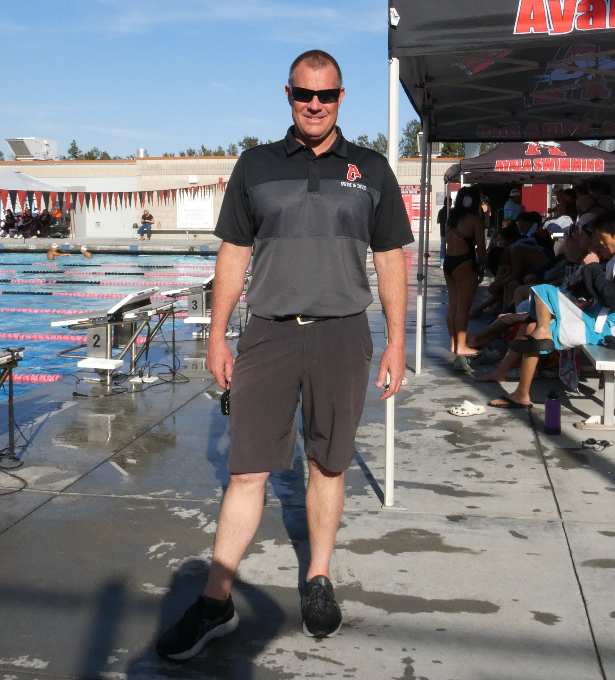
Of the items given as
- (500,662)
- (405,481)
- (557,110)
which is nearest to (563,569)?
(500,662)

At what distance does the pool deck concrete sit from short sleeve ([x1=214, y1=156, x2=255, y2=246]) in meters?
1.42

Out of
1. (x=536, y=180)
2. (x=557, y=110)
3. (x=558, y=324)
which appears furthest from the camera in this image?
(x=536, y=180)

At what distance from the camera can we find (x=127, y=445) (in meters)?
5.40

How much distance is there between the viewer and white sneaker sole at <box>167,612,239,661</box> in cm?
271

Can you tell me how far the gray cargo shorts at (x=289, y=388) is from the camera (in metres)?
2.85

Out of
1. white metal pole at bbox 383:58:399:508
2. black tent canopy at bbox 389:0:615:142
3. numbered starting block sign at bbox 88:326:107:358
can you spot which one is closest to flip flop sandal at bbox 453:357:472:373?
black tent canopy at bbox 389:0:615:142

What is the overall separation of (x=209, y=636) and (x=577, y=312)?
4107mm

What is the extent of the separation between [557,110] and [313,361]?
22.1 feet

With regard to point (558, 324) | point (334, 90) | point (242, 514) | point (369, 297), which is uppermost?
point (334, 90)

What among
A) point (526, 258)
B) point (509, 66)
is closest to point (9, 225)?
point (526, 258)

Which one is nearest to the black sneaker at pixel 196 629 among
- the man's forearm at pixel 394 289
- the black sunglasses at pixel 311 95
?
the man's forearm at pixel 394 289

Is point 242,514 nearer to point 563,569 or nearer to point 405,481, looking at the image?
point 563,569

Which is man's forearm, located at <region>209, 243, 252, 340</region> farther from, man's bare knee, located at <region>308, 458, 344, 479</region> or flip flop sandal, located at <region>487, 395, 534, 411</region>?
flip flop sandal, located at <region>487, 395, 534, 411</region>

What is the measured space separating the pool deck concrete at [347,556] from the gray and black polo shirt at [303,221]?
3.91ft
